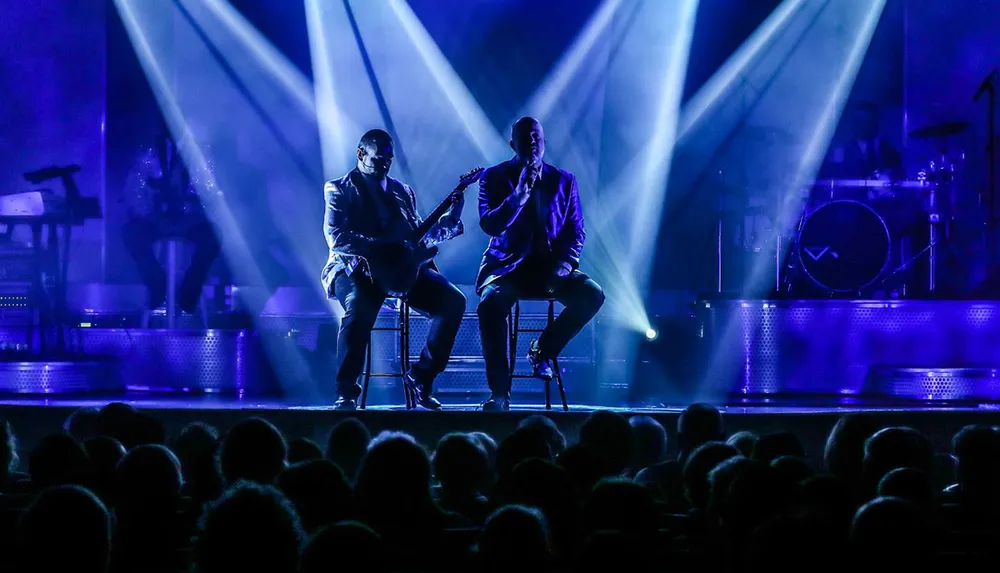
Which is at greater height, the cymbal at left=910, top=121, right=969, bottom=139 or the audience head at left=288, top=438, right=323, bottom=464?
the cymbal at left=910, top=121, right=969, bottom=139

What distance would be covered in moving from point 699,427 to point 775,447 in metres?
0.60

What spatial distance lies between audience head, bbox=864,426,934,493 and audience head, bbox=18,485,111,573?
6.06ft

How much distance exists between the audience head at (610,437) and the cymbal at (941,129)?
227 inches

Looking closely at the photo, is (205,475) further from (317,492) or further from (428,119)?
(428,119)

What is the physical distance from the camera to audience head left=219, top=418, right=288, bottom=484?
109 inches

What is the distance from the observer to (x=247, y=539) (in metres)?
1.83

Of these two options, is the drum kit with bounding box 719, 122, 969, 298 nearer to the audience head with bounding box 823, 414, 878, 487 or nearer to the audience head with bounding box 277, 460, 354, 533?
the audience head with bounding box 823, 414, 878, 487

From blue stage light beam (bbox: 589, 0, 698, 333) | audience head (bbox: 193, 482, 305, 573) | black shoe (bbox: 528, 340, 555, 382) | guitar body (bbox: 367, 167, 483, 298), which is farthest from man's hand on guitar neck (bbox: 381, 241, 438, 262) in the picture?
blue stage light beam (bbox: 589, 0, 698, 333)

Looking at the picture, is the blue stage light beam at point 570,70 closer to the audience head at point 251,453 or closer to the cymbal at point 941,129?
the cymbal at point 941,129

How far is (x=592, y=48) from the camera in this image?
28.1 feet

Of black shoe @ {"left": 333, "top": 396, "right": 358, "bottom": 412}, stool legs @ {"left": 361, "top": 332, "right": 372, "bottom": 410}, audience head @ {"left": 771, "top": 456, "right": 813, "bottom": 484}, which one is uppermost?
stool legs @ {"left": 361, "top": 332, "right": 372, "bottom": 410}

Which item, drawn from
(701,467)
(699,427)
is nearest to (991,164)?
(699,427)

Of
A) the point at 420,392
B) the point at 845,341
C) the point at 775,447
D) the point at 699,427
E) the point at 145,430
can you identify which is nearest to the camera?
the point at 775,447

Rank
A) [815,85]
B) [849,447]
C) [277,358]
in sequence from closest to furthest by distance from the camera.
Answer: [849,447] → [277,358] → [815,85]
